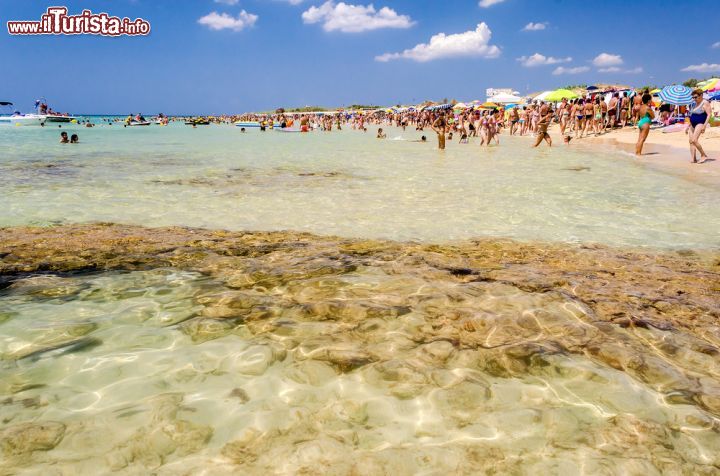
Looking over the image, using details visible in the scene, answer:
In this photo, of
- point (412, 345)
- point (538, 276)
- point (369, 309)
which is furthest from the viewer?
point (538, 276)

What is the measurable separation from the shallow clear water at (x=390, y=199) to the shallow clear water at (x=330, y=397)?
3265 mm

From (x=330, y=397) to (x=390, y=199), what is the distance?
6.91 m

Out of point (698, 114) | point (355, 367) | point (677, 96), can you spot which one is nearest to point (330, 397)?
point (355, 367)

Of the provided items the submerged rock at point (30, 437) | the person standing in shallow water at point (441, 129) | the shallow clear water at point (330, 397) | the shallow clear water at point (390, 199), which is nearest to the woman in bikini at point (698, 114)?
the shallow clear water at point (390, 199)

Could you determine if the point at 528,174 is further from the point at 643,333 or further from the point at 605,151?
the point at 643,333

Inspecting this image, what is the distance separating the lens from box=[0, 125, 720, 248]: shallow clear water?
6852mm

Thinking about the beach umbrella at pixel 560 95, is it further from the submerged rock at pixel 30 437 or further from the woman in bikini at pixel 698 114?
the submerged rock at pixel 30 437

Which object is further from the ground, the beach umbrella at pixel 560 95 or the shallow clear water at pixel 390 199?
the beach umbrella at pixel 560 95

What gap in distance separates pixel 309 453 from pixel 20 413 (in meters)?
1.65

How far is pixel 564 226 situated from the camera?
696cm

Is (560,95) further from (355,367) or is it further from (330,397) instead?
(330,397)

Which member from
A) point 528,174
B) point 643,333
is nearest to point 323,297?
point 643,333

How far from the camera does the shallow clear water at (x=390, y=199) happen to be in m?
6.85

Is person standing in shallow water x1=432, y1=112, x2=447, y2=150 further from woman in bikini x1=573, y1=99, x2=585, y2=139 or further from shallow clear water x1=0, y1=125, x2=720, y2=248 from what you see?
woman in bikini x1=573, y1=99, x2=585, y2=139
